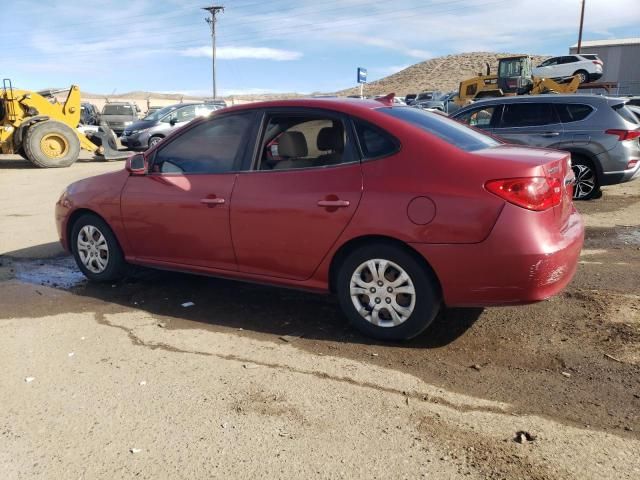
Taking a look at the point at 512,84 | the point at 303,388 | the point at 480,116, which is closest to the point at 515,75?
the point at 512,84

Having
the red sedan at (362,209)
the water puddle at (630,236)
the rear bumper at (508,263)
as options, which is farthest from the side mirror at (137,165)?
the water puddle at (630,236)

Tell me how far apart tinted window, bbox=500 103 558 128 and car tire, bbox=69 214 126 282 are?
6766mm

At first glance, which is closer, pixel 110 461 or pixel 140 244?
pixel 110 461

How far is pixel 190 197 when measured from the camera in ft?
15.1

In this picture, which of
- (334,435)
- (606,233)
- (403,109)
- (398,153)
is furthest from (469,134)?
(606,233)

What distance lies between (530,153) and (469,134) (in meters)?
0.58

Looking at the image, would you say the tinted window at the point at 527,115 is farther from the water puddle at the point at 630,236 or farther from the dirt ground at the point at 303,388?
the dirt ground at the point at 303,388

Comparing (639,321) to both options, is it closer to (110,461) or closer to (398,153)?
(398,153)

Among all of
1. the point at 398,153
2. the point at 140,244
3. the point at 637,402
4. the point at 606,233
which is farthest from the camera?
the point at 606,233

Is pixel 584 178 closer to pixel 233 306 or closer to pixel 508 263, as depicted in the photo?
pixel 508 263

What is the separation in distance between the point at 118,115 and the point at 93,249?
24731 mm

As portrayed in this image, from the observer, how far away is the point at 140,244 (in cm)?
507

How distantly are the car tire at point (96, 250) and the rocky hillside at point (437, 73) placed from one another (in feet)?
278

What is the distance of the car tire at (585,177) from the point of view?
898 cm
